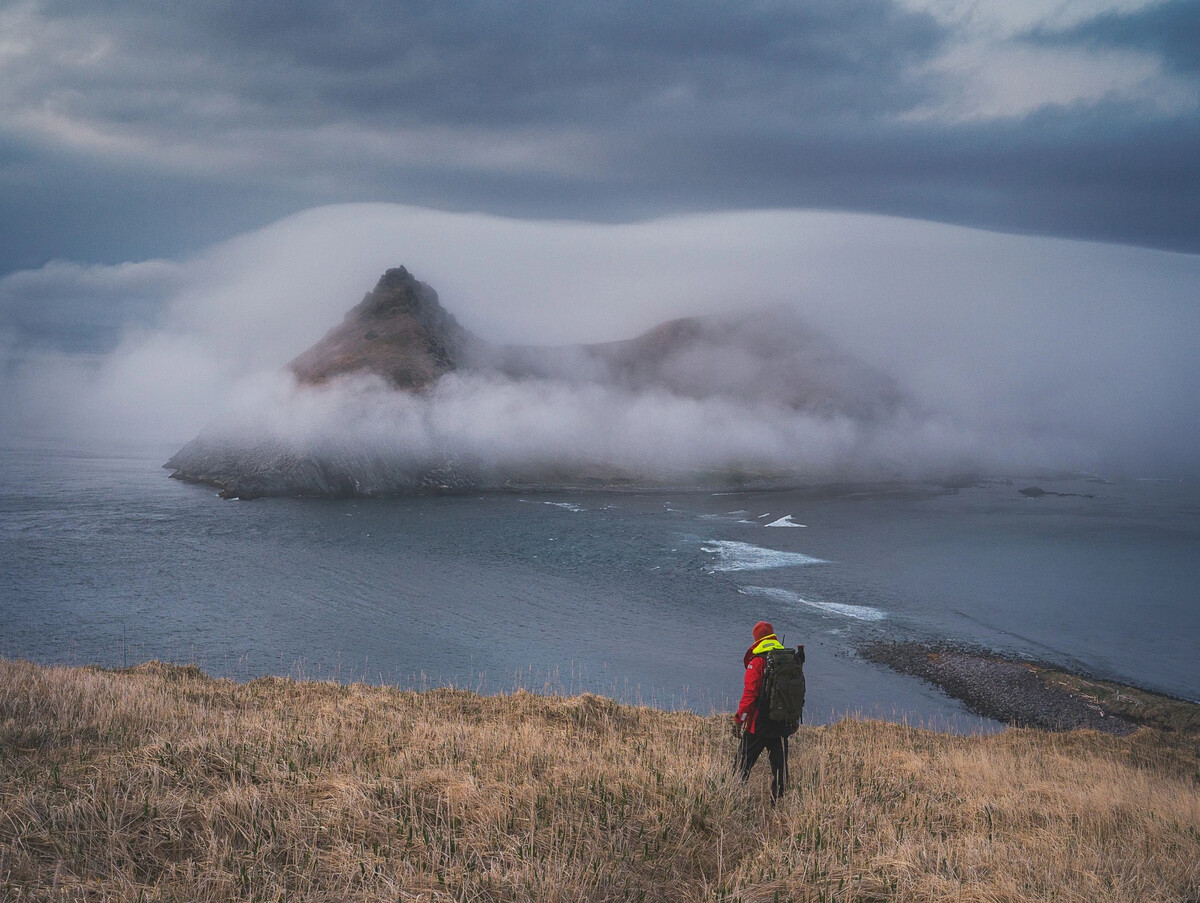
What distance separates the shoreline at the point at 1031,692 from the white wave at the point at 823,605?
5834mm

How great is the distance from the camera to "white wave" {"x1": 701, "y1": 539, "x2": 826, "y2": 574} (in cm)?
6250

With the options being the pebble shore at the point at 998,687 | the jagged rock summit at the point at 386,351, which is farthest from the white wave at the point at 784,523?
the jagged rock summit at the point at 386,351

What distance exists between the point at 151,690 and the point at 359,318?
19792cm

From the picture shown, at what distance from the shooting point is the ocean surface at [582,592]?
118 ft

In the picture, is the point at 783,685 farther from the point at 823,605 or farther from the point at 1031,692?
the point at 823,605

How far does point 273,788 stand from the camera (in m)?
8.32

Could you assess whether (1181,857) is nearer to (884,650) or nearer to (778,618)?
(884,650)

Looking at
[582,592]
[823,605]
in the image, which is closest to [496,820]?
[582,592]

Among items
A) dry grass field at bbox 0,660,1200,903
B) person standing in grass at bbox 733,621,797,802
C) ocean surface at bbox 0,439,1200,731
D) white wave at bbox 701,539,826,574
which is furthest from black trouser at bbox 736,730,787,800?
white wave at bbox 701,539,826,574

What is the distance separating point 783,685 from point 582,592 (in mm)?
44283

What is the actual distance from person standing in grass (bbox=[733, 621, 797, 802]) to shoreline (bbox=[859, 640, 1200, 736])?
25203 millimetres

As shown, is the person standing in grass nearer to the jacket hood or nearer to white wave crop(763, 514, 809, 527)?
the jacket hood

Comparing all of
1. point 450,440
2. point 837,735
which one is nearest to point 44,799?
point 837,735

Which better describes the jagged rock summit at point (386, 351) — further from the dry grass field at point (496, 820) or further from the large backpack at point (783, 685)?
the large backpack at point (783, 685)
